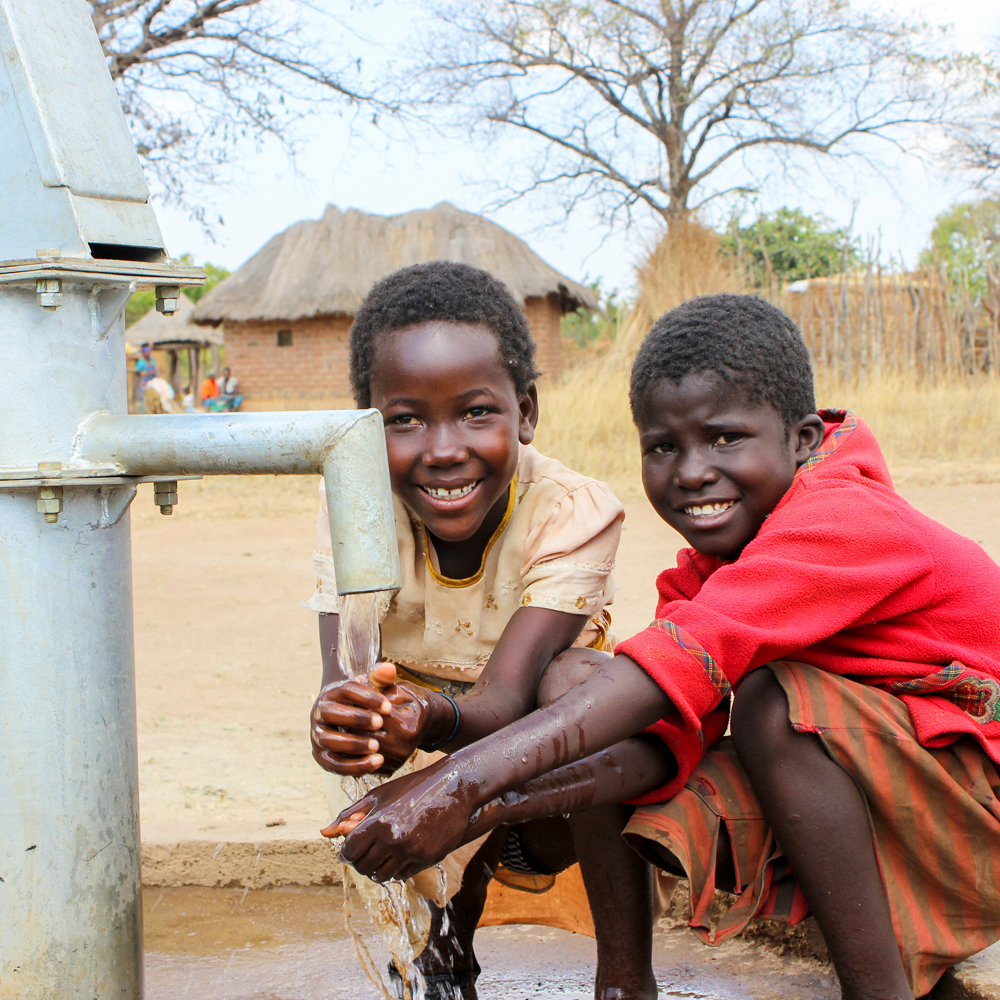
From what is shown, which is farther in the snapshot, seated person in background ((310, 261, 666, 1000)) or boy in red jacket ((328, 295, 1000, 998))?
Answer: seated person in background ((310, 261, 666, 1000))

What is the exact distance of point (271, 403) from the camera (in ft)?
58.8

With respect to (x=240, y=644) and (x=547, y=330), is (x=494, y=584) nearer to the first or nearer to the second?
(x=240, y=644)

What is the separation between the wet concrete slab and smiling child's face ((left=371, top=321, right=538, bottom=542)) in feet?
2.66

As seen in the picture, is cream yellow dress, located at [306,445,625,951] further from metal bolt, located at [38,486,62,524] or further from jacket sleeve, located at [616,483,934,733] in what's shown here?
metal bolt, located at [38,486,62,524]

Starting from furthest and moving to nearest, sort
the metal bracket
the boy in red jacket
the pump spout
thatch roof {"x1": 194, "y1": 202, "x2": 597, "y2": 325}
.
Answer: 1. thatch roof {"x1": 194, "y1": 202, "x2": 597, "y2": 325}
2. the boy in red jacket
3. the metal bracket
4. the pump spout

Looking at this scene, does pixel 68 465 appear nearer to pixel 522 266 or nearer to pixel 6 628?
pixel 6 628

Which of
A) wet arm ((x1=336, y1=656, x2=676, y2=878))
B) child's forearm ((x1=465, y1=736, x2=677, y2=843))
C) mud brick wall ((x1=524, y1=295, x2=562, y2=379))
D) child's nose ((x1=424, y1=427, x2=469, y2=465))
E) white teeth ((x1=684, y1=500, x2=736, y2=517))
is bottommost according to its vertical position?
child's forearm ((x1=465, y1=736, x2=677, y2=843))

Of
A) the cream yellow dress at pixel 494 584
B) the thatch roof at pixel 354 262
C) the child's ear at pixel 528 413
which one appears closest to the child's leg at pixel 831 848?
the cream yellow dress at pixel 494 584

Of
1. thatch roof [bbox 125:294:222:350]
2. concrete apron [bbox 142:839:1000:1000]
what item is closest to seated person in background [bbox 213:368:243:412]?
thatch roof [bbox 125:294:222:350]

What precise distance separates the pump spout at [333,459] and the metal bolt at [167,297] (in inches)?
6.9

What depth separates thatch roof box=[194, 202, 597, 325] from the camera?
17.9m

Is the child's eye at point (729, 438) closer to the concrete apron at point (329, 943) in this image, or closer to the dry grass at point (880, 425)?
the concrete apron at point (329, 943)

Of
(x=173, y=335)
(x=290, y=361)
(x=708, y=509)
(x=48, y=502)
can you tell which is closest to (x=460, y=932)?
(x=708, y=509)

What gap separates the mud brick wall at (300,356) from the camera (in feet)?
58.1
